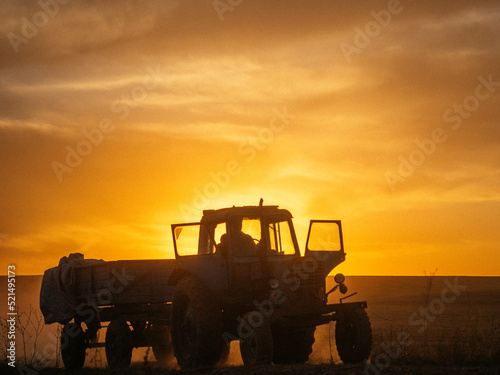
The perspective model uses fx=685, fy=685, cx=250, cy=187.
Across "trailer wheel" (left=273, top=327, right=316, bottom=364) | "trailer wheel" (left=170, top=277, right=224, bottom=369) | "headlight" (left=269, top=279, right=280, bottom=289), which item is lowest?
"trailer wheel" (left=273, top=327, right=316, bottom=364)

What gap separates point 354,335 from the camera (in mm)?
11758

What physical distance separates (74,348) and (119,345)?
1.85 meters

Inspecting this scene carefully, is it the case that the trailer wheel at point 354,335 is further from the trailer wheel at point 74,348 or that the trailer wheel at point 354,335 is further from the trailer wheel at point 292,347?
the trailer wheel at point 74,348

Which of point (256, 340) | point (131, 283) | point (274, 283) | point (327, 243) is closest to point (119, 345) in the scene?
point (131, 283)

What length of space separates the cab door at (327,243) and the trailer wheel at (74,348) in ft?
21.4

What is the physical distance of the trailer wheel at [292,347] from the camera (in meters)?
13.2

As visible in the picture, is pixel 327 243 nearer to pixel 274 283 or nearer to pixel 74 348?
pixel 274 283

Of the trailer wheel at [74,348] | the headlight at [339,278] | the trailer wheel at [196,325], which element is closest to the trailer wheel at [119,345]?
the trailer wheel at [74,348]

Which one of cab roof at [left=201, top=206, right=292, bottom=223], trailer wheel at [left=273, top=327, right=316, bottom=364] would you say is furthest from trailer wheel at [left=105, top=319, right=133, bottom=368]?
cab roof at [left=201, top=206, right=292, bottom=223]

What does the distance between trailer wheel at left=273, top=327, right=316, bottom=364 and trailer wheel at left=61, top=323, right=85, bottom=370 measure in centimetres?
506

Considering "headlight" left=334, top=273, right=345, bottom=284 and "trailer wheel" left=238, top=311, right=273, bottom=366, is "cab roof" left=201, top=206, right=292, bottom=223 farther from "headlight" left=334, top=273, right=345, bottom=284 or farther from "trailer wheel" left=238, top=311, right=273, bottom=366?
"trailer wheel" left=238, top=311, right=273, bottom=366

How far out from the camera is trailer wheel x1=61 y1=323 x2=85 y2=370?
51.6ft

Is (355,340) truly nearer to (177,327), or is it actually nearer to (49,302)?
(177,327)

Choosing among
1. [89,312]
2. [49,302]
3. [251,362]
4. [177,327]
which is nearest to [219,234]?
[177,327]
